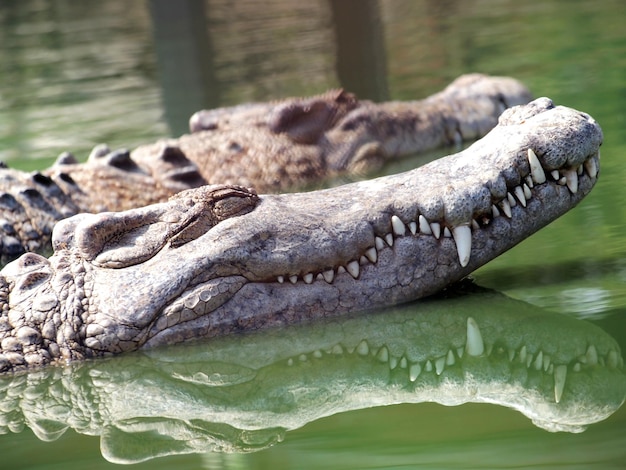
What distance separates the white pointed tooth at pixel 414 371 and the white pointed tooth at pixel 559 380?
1.64 ft

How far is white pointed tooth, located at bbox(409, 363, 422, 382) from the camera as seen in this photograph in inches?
170

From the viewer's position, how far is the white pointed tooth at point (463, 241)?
4.96 m

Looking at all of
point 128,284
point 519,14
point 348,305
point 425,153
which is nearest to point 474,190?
point 348,305

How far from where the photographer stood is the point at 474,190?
4.86 meters

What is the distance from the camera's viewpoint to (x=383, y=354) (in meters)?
4.65

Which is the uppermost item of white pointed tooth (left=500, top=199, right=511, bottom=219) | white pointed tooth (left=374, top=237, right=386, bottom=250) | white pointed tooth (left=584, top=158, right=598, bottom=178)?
white pointed tooth (left=584, top=158, right=598, bottom=178)

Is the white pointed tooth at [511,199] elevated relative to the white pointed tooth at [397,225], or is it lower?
elevated

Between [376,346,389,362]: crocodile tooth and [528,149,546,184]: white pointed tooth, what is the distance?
0.94m

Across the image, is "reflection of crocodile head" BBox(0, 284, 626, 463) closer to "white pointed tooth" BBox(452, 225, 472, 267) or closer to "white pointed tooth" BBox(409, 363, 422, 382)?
"white pointed tooth" BBox(409, 363, 422, 382)

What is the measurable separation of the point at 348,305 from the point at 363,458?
1523 millimetres

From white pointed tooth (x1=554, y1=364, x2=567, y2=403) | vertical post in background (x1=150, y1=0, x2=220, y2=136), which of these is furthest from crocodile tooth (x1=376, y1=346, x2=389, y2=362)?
vertical post in background (x1=150, y1=0, x2=220, y2=136)

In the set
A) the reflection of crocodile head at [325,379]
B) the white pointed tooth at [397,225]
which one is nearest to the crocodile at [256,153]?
the reflection of crocodile head at [325,379]

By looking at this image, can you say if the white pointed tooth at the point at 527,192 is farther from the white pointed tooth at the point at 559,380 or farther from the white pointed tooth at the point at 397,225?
the white pointed tooth at the point at 559,380

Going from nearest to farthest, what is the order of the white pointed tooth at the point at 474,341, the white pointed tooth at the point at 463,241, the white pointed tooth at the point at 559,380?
A: the white pointed tooth at the point at 559,380
the white pointed tooth at the point at 474,341
the white pointed tooth at the point at 463,241
